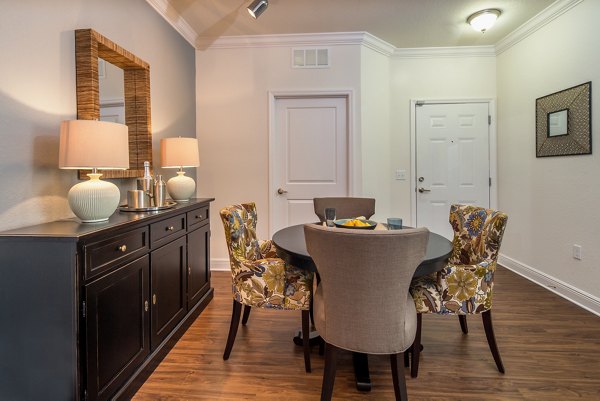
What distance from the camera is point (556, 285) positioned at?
9.99 feet

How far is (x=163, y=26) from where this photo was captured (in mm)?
2975

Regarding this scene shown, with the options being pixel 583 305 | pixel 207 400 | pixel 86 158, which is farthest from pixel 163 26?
pixel 583 305

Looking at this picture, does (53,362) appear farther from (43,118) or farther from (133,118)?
(133,118)

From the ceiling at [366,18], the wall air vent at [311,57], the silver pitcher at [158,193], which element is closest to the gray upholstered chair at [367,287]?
the silver pitcher at [158,193]

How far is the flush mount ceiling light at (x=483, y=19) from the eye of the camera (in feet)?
10.1

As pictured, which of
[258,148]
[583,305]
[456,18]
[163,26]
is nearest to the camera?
[583,305]

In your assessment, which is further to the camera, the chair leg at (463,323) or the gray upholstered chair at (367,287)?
the chair leg at (463,323)

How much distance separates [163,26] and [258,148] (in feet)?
4.80

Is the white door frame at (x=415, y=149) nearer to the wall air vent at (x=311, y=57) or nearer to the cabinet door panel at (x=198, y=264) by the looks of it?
the wall air vent at (x=311, y=57)

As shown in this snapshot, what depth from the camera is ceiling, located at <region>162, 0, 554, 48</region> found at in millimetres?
2975

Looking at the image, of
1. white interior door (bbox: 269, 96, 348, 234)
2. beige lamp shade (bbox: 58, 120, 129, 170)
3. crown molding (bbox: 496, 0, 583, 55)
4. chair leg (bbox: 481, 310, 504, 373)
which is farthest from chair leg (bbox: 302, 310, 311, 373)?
crown molding (bbox: 496, 0, 583, 55)

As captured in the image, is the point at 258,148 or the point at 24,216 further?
the point at 258,148

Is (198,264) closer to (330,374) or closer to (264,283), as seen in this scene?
(264,283)

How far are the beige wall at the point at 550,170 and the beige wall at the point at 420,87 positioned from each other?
0.21 meters
